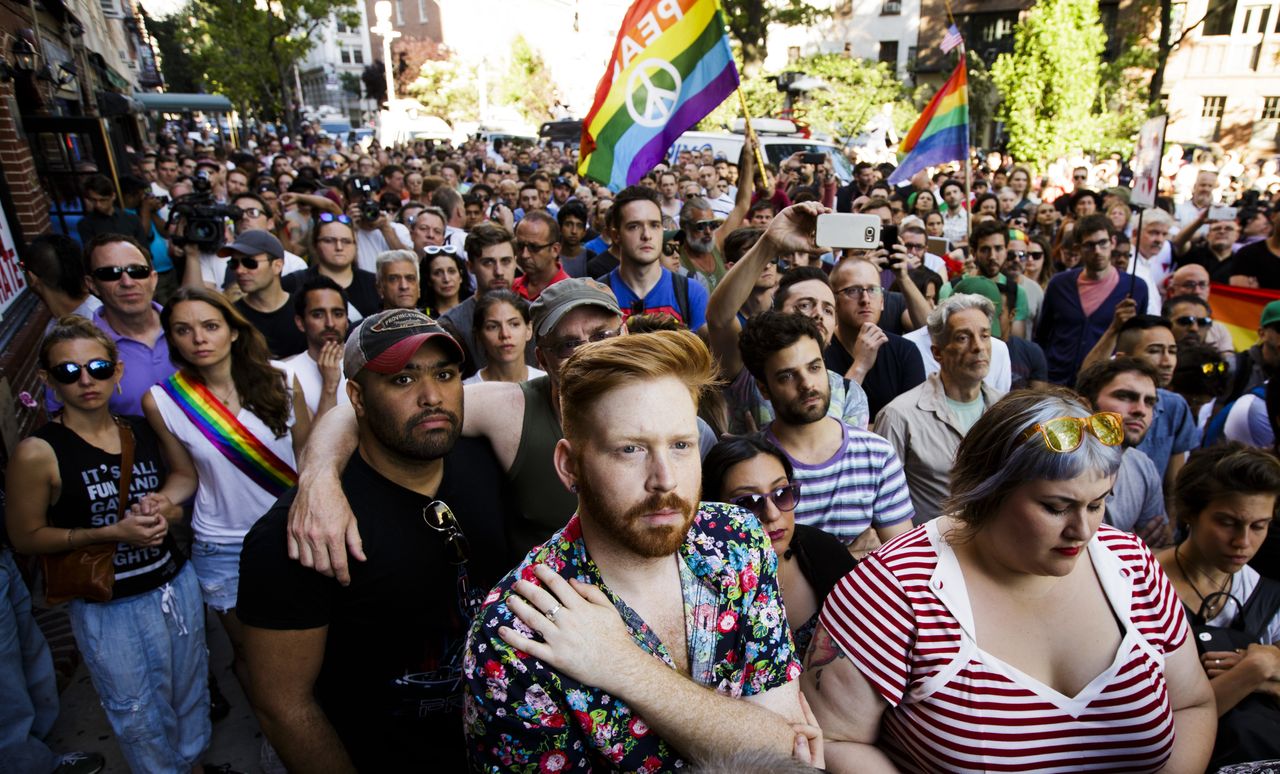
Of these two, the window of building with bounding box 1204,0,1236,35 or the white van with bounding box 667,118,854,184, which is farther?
the window of building with bounding box 1204,0,1236,35

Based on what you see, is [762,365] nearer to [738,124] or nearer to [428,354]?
[428,354]

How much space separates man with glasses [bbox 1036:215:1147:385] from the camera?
5.64m

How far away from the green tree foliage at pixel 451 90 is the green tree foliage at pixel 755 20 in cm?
1542

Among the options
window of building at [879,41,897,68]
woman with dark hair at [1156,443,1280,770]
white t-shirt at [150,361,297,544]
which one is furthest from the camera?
window of building at [879,41,897,68]

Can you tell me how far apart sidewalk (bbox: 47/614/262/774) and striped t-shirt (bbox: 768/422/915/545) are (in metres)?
2.75

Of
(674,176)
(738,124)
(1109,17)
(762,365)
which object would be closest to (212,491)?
(762,365)

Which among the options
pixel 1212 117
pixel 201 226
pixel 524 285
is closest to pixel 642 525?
pixel 524 285

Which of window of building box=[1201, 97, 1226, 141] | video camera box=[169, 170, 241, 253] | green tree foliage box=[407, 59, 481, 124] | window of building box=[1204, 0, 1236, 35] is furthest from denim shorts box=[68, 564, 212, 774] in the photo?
green tree foliage box=[407, 59, 481, 124]

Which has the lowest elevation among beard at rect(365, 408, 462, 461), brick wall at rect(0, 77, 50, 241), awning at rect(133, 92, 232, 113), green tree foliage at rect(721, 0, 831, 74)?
beard at rect(365, 408, 462, 461)

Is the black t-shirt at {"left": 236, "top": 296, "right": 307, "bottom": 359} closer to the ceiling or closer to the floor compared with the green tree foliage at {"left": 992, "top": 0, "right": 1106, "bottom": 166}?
closer to the floor

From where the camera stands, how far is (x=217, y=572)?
3234mm

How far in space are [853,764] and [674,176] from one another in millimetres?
10299

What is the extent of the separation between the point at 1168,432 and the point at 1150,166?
309 centimetres

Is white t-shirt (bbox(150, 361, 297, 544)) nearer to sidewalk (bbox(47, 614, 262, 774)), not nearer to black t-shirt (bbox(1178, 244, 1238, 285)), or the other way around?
sidewalk (bbox(47, 614, 262, 774))
